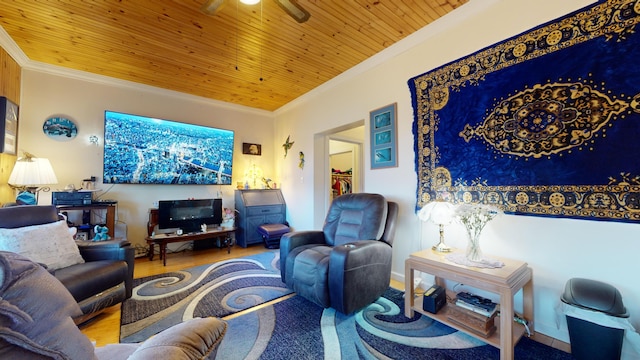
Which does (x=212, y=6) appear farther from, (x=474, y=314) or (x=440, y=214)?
(x=474, y=314)

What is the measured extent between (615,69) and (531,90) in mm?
401

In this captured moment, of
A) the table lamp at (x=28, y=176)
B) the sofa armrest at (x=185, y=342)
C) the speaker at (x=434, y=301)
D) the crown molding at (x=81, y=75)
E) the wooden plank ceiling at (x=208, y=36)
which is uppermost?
the wooden plank ceiling at (x=208, y=36)

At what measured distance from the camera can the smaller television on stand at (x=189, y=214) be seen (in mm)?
3691

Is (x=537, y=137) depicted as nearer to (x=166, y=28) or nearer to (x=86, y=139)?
(x=166, y=28)

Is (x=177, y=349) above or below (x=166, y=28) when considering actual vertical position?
below

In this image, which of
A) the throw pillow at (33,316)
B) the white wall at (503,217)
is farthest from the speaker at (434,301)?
the throw pillow at (33,316)

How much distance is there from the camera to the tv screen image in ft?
11.5

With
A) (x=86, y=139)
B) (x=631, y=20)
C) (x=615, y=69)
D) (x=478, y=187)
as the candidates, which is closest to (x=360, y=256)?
(x=478, y=187)

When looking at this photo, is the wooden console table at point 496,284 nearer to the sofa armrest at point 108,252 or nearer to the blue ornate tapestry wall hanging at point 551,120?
the blue ornate tapestry wall hanging at point 551,120

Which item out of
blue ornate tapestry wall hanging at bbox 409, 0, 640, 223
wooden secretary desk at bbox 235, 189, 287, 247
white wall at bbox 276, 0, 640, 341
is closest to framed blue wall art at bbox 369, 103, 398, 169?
white wall at bbox 276, 0, 640, 341

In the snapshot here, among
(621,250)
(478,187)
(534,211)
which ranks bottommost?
(621,250)

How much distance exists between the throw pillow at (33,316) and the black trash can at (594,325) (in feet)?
7.60

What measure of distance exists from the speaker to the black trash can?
74 centimetres

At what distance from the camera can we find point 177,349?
2.25 ft
